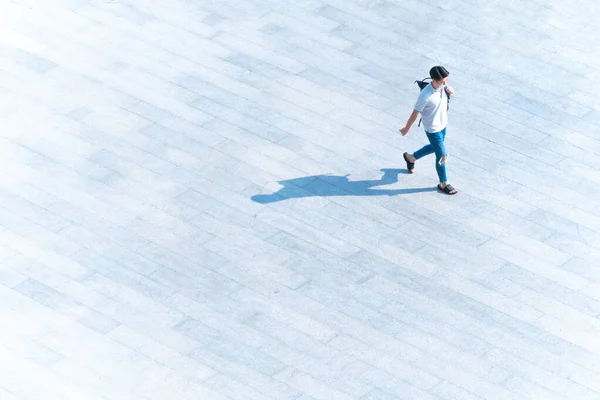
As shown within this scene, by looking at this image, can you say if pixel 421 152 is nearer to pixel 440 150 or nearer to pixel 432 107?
pixel 440 150

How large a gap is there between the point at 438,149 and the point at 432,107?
0.55 meters

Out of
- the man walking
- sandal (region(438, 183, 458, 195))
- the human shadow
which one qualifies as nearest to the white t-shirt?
the man walking

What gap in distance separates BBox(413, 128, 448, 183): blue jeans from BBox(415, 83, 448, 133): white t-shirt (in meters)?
0.08

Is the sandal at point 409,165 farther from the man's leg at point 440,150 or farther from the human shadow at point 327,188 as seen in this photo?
the man's leg at point 440,150

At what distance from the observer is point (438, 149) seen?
566 inches

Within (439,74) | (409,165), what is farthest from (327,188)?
(439,74)

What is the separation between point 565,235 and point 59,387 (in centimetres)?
611

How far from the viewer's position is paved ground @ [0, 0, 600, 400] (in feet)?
40.7

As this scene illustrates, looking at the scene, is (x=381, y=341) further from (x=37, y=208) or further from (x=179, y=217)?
(x=37, y=208)

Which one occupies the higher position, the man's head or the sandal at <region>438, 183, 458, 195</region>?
the man's head

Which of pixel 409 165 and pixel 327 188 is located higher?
pixel 409 165

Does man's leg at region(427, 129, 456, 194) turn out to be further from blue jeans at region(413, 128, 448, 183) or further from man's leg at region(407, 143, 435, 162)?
man's leg at region(407, 143, 435, 162)

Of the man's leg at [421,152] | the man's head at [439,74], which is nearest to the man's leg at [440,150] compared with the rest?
the man's leg at [421,152]

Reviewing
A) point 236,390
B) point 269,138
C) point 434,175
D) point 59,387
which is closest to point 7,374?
point 59,387
